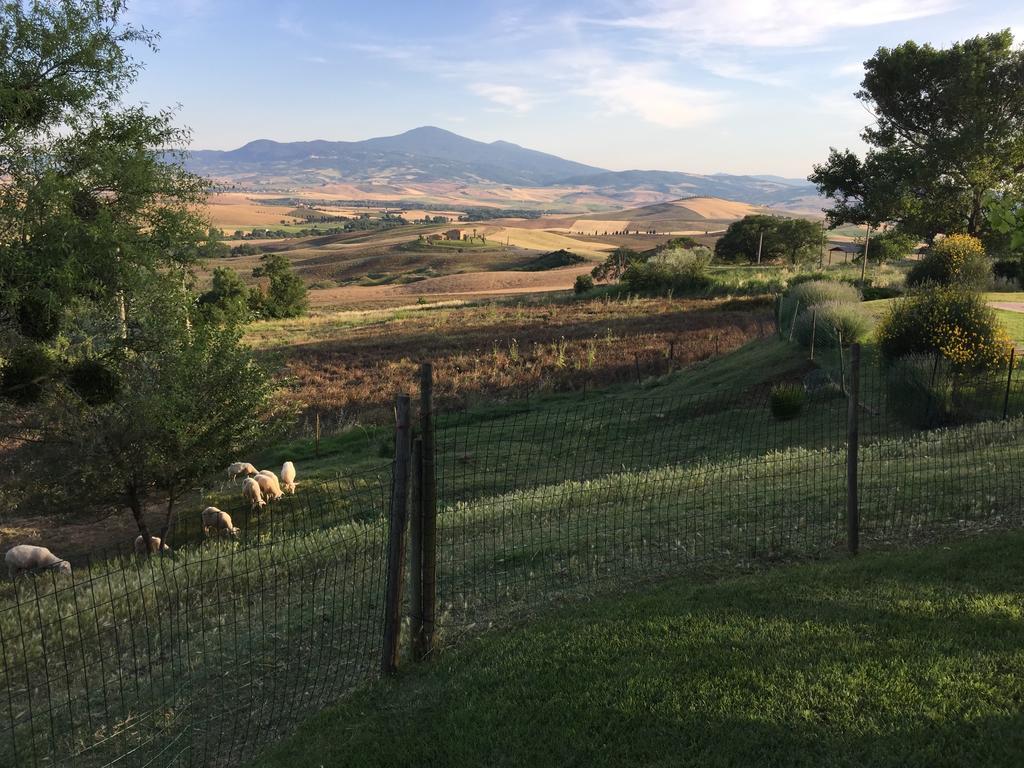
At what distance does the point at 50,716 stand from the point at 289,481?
455 inches

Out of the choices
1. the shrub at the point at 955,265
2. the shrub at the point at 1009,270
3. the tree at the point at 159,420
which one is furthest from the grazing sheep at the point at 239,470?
the shrub at the point at 1009,270

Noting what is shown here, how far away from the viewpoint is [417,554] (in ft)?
17.7

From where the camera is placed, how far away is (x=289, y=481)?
16.6 metres

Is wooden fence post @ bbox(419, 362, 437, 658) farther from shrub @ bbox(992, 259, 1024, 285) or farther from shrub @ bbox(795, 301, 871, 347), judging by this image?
shrub @ bbox(992, 259, 1024, 285)

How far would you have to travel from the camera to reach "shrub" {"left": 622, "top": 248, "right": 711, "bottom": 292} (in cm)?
5469

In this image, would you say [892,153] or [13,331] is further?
[892,153]

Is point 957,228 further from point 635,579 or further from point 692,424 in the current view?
point 635,579

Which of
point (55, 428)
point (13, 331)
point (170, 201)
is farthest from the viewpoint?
point (170, 201)

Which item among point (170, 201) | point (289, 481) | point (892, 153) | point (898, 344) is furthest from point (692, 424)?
point (892, 153)

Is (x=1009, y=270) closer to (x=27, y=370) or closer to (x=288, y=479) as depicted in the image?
(x=288, y=479)

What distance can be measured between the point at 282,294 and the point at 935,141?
50648 millimetres

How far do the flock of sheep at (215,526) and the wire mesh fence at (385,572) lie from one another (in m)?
0.64

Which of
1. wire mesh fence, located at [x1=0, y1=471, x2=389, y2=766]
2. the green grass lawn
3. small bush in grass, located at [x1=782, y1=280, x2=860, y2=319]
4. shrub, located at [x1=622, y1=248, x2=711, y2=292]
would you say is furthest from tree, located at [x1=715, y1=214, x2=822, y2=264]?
the green grass lawn

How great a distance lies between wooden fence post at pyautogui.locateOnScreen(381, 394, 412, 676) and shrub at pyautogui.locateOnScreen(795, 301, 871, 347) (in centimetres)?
1664
